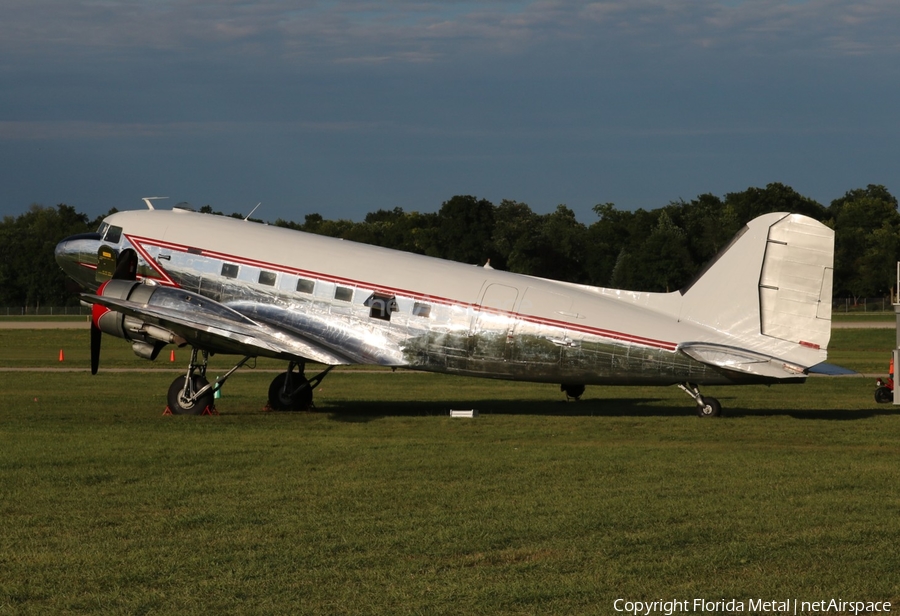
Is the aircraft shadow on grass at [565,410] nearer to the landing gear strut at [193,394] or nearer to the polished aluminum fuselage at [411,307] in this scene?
the polished aluminum fuselage at [411,307]

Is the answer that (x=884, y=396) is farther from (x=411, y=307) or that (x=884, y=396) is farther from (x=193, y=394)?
(x=193, y=394)

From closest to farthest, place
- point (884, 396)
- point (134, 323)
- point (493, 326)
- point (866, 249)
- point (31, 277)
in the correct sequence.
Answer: point (493, 326), point (134, 323), point (884, 396), point (31, 277), point (866, 249)

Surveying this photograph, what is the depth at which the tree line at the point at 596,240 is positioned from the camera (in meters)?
110

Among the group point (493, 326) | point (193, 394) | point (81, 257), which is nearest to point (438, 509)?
point (493, 326)

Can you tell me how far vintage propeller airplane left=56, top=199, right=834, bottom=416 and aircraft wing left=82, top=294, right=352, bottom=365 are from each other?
0.04m

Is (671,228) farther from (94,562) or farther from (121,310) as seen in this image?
(94,562)

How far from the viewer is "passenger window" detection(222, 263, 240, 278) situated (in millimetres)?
23438

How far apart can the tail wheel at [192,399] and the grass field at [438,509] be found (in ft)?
1.90

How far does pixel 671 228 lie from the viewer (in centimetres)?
11300

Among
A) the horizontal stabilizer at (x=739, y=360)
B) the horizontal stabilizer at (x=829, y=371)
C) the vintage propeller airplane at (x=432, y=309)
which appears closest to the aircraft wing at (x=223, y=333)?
the vintage propeller airplane at (x=432, y=309)

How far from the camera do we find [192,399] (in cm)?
2295

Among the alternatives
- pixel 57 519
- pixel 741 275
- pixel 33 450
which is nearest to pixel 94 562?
pixel 57 519

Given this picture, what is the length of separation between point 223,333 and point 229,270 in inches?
79.5

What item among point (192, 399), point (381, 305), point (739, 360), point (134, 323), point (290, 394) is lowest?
point (192, 399)
